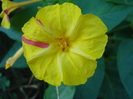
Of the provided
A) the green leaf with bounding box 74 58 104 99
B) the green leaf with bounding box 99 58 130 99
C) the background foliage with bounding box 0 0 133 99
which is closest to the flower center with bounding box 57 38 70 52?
the background foliage with bounding box 0 0 133 99

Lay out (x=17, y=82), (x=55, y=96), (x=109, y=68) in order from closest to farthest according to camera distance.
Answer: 1. (x=55, y=96)
2. (x=109, y=68)
3. (x=17, y=82)

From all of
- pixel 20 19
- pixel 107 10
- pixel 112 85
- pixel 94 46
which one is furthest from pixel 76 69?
pixel 112 85

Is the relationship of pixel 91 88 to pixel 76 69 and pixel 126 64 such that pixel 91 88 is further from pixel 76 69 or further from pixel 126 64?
pixel 76 69

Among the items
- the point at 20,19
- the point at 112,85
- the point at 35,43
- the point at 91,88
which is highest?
the point at 35,43

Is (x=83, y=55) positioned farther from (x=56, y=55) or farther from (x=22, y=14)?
(x=22, y=14)

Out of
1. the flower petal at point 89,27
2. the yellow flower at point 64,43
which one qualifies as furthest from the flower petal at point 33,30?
the flower petal at point 89,27

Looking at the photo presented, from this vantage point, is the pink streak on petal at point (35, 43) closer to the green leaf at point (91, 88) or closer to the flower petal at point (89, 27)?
the flower petal at point (89, 27)

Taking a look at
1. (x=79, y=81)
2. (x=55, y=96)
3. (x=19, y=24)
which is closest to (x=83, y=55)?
(x=79, y=81)
